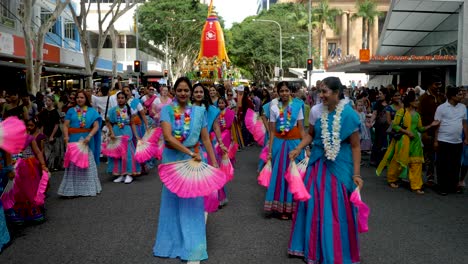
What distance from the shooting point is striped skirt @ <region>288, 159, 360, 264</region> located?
4910 millimetres

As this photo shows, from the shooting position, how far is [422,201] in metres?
8.45

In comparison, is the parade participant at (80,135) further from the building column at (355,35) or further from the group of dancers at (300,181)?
the building column at (355,35)

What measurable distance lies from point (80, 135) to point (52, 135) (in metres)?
2.55

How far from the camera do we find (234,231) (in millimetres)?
6535

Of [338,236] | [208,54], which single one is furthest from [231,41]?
[338,236]

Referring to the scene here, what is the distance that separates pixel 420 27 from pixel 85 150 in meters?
29.4

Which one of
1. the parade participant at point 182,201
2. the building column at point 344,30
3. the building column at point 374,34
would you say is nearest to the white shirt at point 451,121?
the parade participant at point 182,201

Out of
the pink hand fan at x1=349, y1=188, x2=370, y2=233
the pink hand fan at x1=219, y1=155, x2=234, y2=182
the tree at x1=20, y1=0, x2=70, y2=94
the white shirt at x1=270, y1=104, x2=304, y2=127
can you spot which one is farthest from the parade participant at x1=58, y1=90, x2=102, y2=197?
the tree at x1=20, y1=0, x2=70, y2=94

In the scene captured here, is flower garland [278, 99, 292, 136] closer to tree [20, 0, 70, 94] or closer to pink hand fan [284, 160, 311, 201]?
pink hand fan [284, 160, 311, 201]

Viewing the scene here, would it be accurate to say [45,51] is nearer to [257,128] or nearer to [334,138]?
[257,128]

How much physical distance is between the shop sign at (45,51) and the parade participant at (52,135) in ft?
40.2

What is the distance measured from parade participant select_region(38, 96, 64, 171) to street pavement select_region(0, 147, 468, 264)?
243 cm

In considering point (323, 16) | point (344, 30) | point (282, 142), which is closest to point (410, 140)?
point (282, 142)

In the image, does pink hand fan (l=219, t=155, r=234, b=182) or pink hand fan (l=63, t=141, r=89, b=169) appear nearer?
pink hand fan (l=219, t=155, r=234, b=182)
